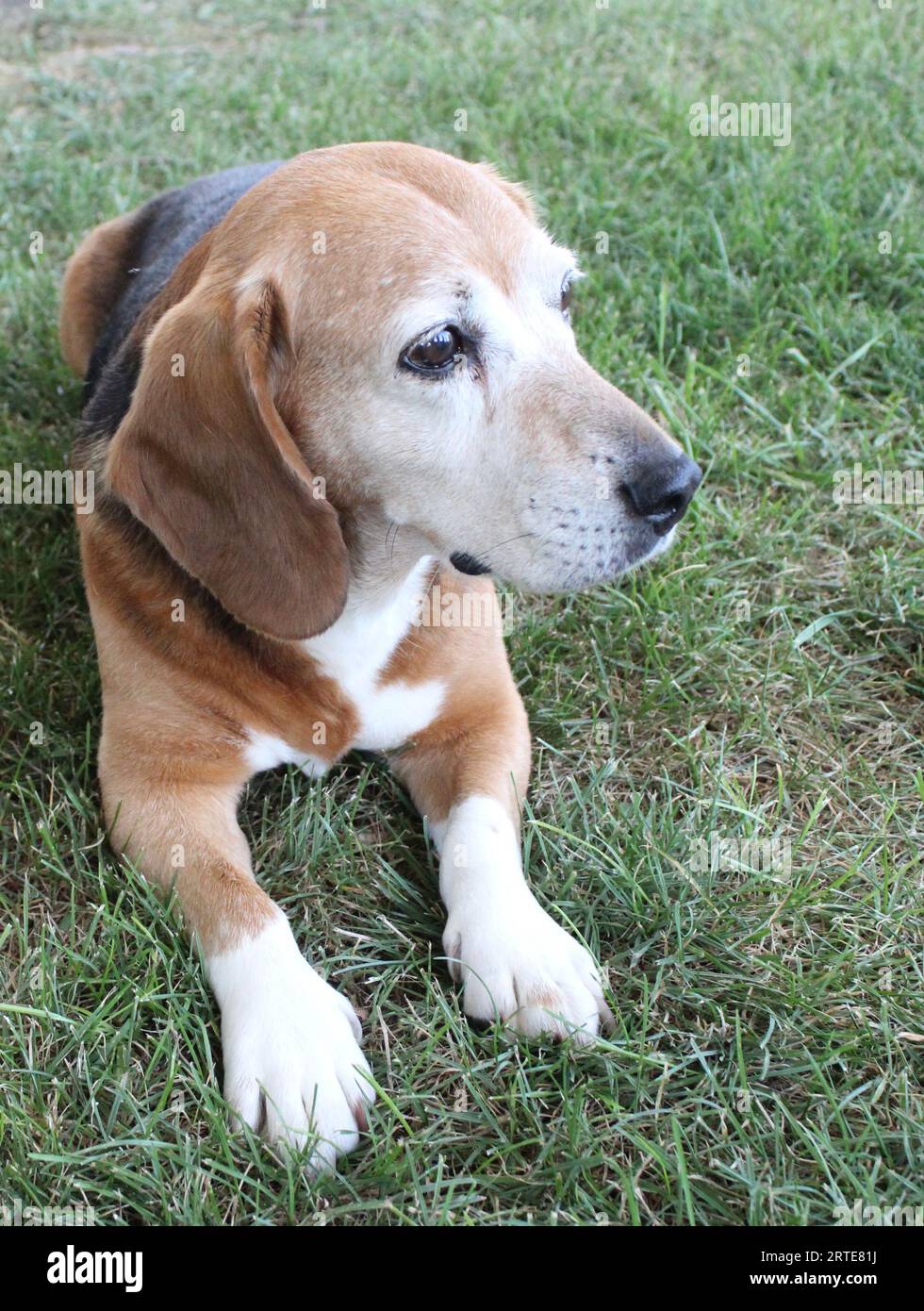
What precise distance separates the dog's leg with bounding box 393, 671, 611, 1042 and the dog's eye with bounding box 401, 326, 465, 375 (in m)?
0.88

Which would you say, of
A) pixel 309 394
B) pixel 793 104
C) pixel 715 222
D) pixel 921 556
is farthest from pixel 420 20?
pixel 309 394

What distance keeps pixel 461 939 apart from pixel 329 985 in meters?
0.30

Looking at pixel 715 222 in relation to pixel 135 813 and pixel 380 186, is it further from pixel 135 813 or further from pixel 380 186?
pixel 135 813

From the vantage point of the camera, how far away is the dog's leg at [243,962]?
7.82ft

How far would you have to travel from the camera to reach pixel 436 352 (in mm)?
2588

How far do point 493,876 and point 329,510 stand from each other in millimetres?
881

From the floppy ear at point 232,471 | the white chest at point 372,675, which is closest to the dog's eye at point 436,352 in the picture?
the floppy ear at point 232,471

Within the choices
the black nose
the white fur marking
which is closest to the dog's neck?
the black nose
